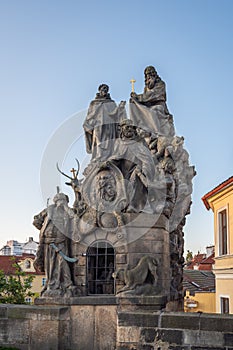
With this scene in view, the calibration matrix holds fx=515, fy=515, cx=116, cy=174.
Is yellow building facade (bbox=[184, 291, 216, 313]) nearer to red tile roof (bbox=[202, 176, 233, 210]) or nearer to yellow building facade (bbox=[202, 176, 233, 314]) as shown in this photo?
yellow building facade (bbox=[202, 176, 233, 314])

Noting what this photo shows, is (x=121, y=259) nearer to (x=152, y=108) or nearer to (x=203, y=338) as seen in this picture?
(x=203, y=338)

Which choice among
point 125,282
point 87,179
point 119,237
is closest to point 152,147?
point 87,179

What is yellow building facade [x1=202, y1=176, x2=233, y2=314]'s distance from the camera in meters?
19.5

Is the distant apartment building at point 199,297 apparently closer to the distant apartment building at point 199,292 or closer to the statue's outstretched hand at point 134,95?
the distant apartment building at point 199,292

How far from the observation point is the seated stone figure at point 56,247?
34.3 ft

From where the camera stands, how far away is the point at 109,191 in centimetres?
1077

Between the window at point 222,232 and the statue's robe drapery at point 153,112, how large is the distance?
8835 millimetres

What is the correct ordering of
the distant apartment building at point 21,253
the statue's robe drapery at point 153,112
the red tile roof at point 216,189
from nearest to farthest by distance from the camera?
1. the statue's robe drapery at point 153,112
2. the red tile roof at point 216,189
3. the distant apartment building at point 21,253

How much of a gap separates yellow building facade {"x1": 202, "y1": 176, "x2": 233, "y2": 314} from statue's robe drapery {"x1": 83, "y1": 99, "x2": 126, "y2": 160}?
7.55 m

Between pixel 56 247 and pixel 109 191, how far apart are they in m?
1.59

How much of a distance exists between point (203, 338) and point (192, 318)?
342 millimetres

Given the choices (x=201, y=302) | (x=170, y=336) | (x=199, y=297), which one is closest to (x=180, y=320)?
(x=170, y=336)

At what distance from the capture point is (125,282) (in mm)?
9984

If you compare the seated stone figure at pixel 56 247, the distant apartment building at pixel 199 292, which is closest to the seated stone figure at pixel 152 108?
the seated stone figure at pixel 56 247
